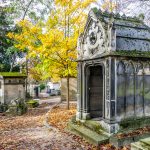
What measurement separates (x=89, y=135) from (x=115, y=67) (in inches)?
109

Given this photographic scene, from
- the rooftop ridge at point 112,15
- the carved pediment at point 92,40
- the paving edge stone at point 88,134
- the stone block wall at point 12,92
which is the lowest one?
the paving edge stone at point 88,134

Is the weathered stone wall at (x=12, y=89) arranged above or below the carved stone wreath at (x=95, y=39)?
below

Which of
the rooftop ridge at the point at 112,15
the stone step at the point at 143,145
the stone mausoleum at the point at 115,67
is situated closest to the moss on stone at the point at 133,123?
the stone mausoleum at the point at 115,67

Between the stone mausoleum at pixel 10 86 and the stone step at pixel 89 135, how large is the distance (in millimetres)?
9377

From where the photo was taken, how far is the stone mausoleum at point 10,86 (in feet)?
59.4

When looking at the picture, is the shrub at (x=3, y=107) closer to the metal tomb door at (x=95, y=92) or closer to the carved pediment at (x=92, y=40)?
the metal tomb door at (x=95, y=92)

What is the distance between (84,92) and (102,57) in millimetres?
2172

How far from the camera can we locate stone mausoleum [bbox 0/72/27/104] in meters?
18.1

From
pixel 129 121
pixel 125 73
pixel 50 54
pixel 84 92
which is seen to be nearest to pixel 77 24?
pixel 50 54

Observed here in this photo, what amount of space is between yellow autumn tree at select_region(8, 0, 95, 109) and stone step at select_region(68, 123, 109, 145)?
5.07m

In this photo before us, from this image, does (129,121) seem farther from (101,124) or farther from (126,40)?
(126,40)

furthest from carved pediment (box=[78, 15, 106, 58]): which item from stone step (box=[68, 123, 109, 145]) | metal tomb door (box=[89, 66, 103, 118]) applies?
stone step (box=[68, 123, 109, 145])

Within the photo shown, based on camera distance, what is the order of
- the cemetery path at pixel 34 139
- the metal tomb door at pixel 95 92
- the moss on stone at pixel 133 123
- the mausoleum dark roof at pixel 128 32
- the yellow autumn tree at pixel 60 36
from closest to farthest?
the cemetery path at pixel 34 139
the moss on stone at pixel 133 123
the mausoleum dark roof at pixel 128 32
the metal tomb door at pixel 95 92
the yellow autumn tree at pixel 60 36

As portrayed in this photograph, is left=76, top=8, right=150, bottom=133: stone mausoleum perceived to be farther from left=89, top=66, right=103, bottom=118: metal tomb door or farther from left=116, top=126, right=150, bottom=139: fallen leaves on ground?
left=116, top=126, right=150, bottom=139: fallen leaves on ground
